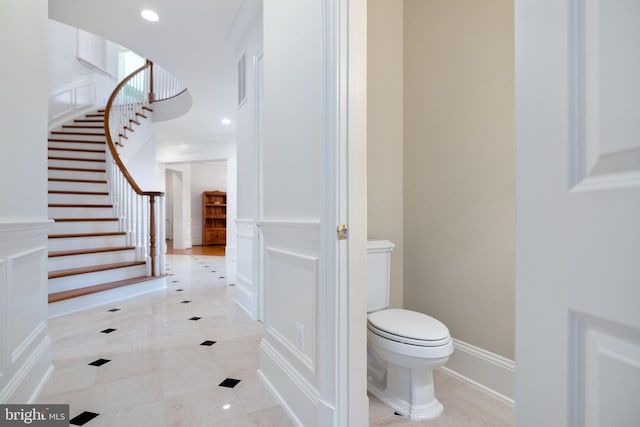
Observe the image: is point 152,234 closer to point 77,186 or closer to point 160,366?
point 77,186

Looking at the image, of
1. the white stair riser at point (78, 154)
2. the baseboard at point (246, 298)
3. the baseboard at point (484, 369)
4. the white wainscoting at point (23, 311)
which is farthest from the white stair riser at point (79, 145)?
the baseboard at point (484, 369)

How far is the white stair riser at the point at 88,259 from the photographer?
3.51 metres

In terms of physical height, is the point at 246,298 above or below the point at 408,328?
below

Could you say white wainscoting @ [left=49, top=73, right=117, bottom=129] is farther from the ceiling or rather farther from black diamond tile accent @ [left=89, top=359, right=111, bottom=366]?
black diamond tile accent @ [left=89, top=359, right=111, bottom=366]

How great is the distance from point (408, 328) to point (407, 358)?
141 mm

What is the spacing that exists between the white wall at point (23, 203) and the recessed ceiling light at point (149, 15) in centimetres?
138

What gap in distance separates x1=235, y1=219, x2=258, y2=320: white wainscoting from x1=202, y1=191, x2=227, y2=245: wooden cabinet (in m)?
6.76

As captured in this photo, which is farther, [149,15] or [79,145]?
[79,145]

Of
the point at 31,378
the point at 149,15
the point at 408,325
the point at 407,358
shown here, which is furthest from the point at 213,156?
the point at 407,358

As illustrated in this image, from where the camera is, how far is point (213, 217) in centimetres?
994

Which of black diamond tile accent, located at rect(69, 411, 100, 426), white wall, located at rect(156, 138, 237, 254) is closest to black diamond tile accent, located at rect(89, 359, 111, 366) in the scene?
black diamond tile accent, located at rect(69, 411, 100, 426)

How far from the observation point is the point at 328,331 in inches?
51.2

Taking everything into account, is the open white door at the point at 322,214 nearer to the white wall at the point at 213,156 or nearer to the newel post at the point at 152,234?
the newel post at the point at 152,234

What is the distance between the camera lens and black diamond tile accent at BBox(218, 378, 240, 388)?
6.07 ft
